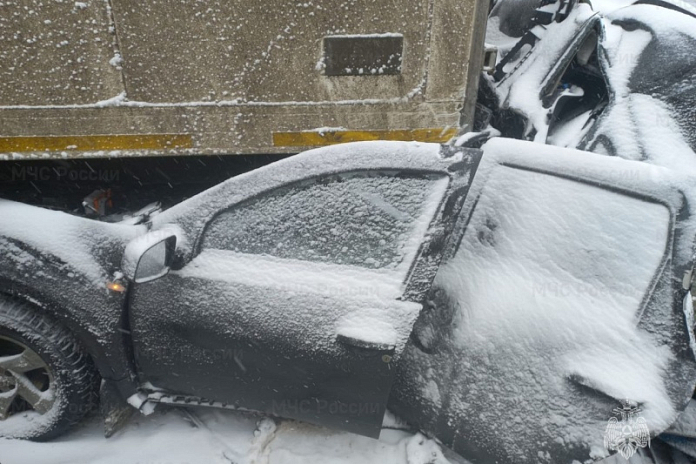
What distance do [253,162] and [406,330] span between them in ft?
8.08

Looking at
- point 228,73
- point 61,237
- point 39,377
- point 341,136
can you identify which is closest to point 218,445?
point 39,377

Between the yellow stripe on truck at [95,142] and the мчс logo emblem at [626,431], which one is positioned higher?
the yellow stripe on truck at [95,142]

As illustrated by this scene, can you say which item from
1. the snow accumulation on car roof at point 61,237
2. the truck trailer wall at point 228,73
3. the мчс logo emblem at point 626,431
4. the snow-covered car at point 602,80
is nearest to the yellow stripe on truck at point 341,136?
the truck trailer wall at point 228,73

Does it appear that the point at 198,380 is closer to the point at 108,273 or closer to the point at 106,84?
the point at 108,273

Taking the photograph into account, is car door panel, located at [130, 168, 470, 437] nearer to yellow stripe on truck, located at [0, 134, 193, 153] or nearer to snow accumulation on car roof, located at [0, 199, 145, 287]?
snow accumulation on car roof, located at [0, 199, 145, 287]

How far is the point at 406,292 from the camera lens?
6.13 feet

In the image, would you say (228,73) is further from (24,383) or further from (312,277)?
(24,383)

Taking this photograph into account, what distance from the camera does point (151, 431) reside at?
253 centimetres

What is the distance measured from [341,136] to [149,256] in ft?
5.07

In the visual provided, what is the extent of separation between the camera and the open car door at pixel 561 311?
1.83 metres

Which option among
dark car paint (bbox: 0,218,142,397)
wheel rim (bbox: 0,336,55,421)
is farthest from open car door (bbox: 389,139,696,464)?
wheel rim (bbox: 0,336,55,421)

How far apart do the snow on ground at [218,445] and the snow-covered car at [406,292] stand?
294mm

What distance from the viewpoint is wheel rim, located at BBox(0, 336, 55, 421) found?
230 centimetres

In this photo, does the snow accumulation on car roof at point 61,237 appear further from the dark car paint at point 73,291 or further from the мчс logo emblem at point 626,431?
the мчс logo emblem at point 626,431
